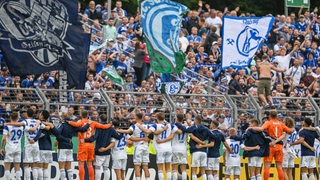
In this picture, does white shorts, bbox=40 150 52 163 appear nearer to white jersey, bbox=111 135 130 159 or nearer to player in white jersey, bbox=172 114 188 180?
white jersey, bbox=111 135 130 159

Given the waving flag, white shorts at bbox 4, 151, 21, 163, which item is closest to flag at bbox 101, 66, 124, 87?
the waving flag

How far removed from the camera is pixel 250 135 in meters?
38.8

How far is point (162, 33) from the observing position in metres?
40.0

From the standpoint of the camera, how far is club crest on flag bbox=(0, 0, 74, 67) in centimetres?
3769

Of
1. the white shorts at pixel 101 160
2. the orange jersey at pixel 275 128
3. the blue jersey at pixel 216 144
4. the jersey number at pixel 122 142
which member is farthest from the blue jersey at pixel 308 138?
the white shorts at pixel 101 160

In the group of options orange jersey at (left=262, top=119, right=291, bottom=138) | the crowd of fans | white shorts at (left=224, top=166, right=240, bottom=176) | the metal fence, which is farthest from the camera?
the crowd of fans

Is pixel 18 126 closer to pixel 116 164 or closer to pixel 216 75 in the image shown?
pixel 116 164

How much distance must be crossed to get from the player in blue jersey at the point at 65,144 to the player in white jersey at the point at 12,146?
43.7 inches

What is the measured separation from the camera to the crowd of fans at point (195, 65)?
39719mm

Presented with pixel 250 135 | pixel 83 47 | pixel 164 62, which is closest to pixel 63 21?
pixel 83 47

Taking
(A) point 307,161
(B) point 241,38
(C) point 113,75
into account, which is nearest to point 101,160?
(C) point 113,75

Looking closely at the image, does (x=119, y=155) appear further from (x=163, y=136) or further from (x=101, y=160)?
(x=163, y=136)

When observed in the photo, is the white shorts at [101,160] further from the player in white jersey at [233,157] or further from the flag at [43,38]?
the player in white jersey at [233,157]

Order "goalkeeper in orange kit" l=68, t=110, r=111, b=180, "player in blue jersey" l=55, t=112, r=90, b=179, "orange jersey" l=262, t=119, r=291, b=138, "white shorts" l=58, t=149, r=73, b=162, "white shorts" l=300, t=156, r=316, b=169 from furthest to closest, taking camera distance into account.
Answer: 1. "white shorts" l=300, t=156, r=316, b=169
2. "orange jersey" l=262, t=119, r=291, b=138
3. "white shorts" l=58, t=149, r=73, b=162
4. "goalkeeper in orange kit" l=68, t=110, r=111, b=180
5. "player in blue jersey" l=55, t=112, r=90, b=179
